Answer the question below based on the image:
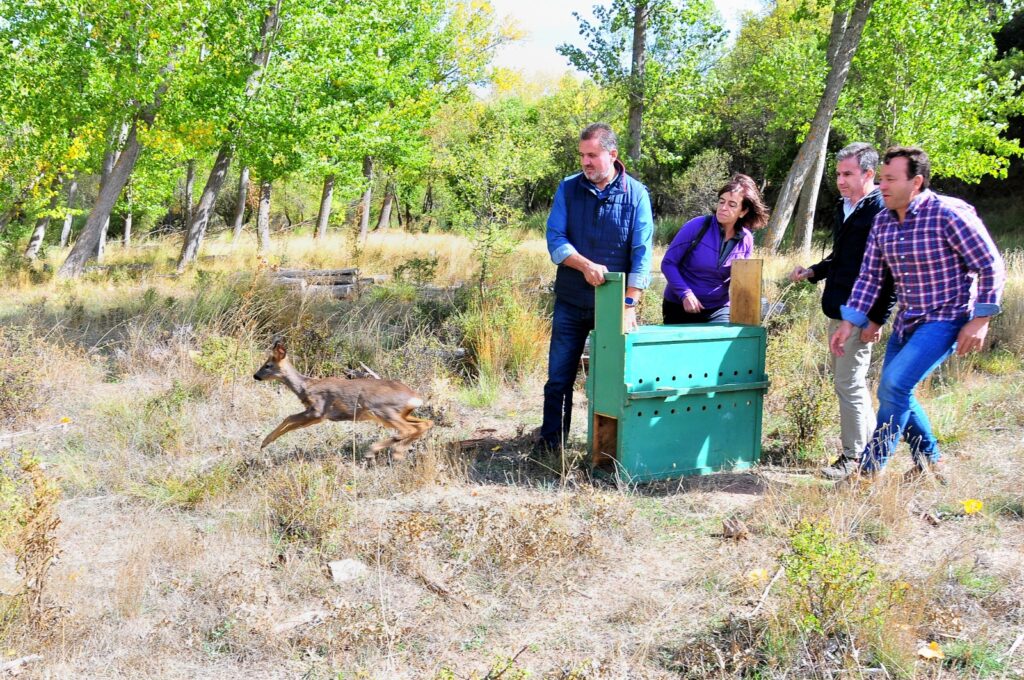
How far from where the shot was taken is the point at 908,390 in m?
4.57

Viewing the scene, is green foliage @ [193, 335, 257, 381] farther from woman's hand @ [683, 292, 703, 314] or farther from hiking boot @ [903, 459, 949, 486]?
hiking boot @ [903, 459, 949, 486]

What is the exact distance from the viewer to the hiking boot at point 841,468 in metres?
5.07

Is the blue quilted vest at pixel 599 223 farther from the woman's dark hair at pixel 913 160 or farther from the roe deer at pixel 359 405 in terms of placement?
the woman's dark hair at pixel 913 160

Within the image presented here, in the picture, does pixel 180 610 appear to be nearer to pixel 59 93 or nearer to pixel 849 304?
pixel 849 304

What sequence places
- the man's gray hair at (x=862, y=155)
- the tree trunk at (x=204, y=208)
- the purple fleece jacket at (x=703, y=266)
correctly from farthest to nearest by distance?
the tree trunk at (x=204, y=208)
the purple fleece jacket at (x=703, y=266)
the man's gray hair at (x=862, y=155)

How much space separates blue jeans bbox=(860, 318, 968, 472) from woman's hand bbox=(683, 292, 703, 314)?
1.25 m

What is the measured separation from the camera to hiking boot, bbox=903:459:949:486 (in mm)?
4855

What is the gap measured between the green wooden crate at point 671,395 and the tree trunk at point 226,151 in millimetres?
10940

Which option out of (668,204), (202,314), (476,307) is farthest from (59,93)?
(668,204)

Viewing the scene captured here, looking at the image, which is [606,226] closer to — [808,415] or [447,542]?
[808,415]

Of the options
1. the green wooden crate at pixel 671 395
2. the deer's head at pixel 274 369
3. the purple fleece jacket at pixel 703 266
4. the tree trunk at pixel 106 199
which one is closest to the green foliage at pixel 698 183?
the tree trunk at pixel 106 199

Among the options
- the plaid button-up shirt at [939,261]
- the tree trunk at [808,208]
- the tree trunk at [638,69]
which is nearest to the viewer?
the plaid button-up shirt at [939,261]

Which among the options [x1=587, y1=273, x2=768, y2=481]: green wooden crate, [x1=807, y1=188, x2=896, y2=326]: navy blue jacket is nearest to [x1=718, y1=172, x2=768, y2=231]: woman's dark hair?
[x1=807, y1=188, x2=896, y2=326]: navy blue jacket

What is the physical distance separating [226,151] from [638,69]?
7.88m
